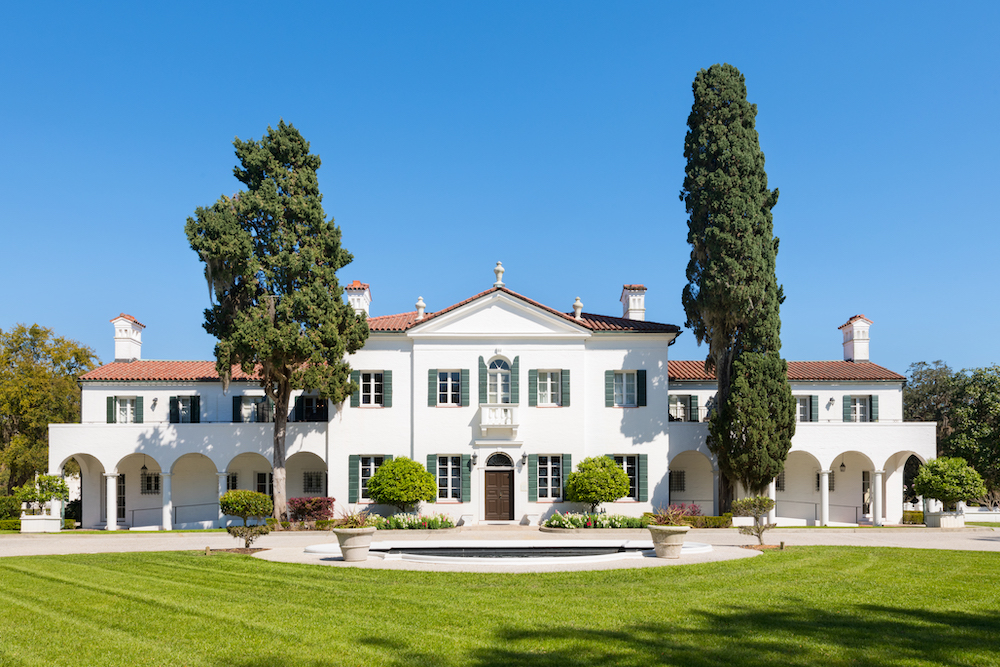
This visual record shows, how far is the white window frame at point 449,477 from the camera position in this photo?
2917 cm

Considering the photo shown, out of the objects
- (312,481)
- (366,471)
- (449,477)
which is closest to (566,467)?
(449,477)

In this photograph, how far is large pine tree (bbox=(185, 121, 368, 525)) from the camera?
2631cm

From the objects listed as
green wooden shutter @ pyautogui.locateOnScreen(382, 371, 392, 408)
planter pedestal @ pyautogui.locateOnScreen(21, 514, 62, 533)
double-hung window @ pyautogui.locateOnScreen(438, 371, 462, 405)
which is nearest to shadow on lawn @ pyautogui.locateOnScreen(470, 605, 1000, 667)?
double-hung window @ pyautogui.locateOnScreen(438, 371, 462, 405)

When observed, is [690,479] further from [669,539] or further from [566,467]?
[669,539]

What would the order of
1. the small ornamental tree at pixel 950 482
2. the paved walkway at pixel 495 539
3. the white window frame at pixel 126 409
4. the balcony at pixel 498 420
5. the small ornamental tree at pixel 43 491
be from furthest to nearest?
the white window frame at pixel 126 409 → the balcony at pixel 498 420 → the small ornamental tree at pixel 43 491 → the small ornamental tree at pixel 950 482 → the paved walkway at pixel 495 539

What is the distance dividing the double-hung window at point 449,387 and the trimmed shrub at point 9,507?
1684 centimetres

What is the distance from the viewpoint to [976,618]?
11617mm

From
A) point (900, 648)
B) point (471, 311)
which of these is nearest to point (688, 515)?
point (471, 311)

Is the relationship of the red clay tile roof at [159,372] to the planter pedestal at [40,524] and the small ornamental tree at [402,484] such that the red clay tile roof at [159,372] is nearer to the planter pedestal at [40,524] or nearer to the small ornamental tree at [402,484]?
the planter pedestal at [40,524]

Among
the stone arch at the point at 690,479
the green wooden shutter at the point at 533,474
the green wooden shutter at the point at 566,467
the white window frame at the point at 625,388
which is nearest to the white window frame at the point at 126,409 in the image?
the green wooden shutter at the point at 533,474

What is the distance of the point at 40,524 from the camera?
2817 cm

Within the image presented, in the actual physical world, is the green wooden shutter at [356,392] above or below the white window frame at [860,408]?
above

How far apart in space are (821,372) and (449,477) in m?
17.2

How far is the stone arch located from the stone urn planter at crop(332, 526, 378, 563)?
59.8 ft
